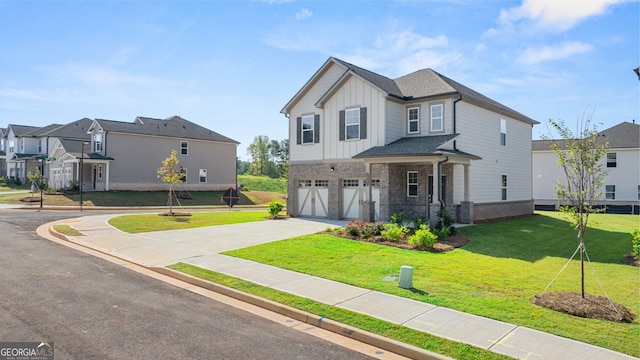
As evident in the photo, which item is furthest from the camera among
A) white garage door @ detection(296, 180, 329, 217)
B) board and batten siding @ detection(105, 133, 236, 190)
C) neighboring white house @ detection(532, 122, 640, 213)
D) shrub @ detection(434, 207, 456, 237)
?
board and batten siding @ detection(105, 133, 236, 190)

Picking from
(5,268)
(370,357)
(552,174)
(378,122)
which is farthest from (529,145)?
(5,268)

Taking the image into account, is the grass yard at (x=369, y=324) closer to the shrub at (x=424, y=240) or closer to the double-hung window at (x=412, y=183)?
the shrub at (x=424, y=240)

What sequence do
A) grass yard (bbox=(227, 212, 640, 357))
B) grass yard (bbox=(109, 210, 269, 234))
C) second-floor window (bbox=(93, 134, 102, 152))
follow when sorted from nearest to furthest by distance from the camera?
grass yard (bbox=(227, 212, 640, 357)) → grass yard (bbox=(109, 210, 269, 234)) → second-floor window (bbox=(93, 134, 102, 152))

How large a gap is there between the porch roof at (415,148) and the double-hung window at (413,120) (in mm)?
495

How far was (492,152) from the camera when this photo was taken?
78.7ft

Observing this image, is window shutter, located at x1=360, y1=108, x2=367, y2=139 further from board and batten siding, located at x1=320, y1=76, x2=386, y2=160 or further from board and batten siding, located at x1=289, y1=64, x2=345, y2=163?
board and batten siding, located at x1=289, y1=64, x2=345, y2=163

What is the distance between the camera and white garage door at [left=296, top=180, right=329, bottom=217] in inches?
950

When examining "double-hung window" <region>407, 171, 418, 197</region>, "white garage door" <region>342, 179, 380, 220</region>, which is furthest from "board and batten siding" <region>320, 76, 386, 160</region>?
"double-hung window" <region>407, 171, 418, 197</region>

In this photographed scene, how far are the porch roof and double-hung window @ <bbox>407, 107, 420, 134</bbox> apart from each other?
495 millimetres

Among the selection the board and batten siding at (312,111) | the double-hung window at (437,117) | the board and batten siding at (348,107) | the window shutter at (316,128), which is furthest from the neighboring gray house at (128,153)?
the double-hung window at (437,117)

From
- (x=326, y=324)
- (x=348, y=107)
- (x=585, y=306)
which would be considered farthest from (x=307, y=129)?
(x=585, y=306)

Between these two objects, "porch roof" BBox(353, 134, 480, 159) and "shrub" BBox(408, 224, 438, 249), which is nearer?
"shrub" BBox(408, 224, 438, 249)

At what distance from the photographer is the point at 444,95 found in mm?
20484

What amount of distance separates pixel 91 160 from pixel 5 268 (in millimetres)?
31576
